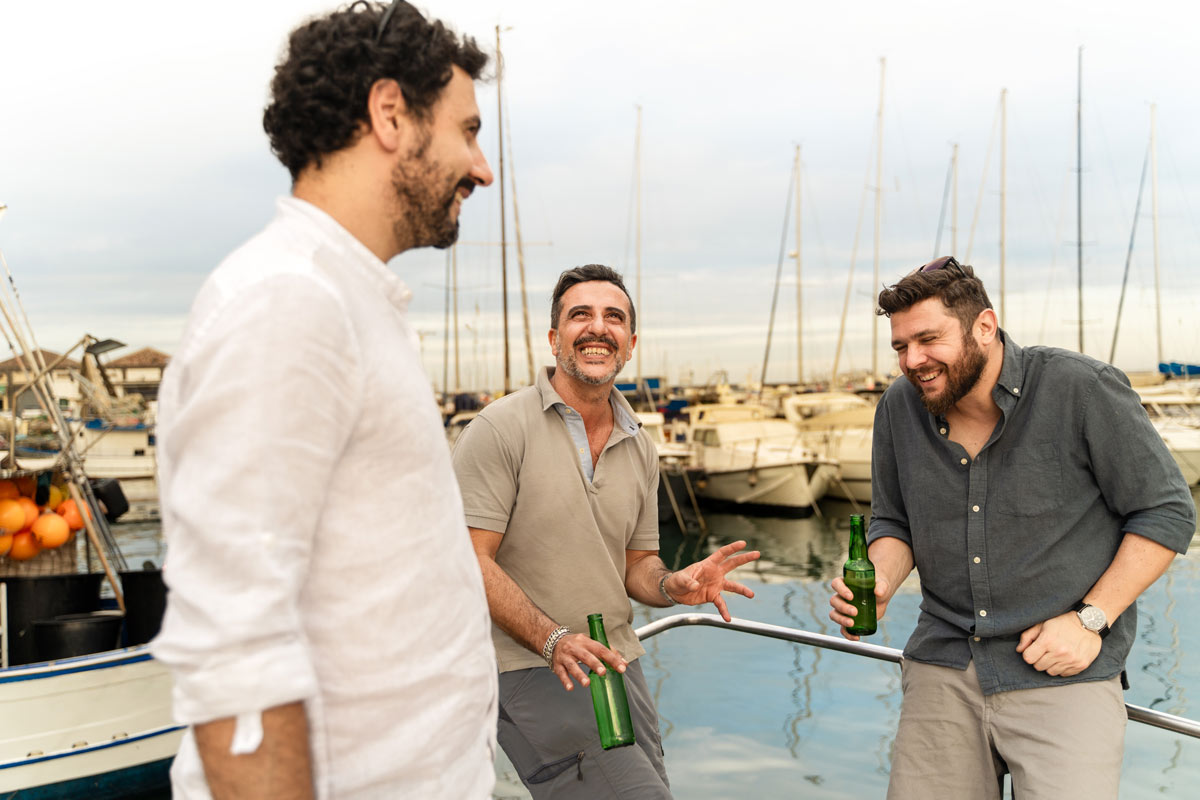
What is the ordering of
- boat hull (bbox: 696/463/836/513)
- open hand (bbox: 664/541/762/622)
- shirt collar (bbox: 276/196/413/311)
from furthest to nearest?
boat hull (bbox: 696/463/836/513), open hand (bbox: 664/541/762/622), shirt collar (bbox: 276/196/413/311)

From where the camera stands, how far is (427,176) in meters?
1.27

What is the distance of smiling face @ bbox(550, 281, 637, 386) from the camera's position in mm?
2895

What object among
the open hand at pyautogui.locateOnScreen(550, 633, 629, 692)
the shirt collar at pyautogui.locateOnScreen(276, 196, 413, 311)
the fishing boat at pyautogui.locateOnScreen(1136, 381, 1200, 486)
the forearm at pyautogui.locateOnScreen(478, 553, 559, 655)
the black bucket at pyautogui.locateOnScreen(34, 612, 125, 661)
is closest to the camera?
the shirt collar at pyautogui.locateOnScreen(276, 196, 413, 311)

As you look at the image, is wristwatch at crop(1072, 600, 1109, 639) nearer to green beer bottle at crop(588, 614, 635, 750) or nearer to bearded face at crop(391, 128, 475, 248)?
green beer bottle at crop(588, 614, 635, 750)

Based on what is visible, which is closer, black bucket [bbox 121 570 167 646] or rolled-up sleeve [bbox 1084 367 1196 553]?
rolled-up sleeve [bbox 1084 367 1196 553]

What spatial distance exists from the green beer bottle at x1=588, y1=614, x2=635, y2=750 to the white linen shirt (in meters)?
1.24

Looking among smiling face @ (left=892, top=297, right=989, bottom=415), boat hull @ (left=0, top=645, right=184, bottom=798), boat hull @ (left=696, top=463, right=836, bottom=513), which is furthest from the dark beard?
boat hull @ (left=696, top=463, right=836, bottom=513)

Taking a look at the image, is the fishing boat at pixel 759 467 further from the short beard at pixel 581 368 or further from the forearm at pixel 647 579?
the short beard at pixel 581 368

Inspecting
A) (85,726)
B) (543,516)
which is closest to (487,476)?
(543,516)

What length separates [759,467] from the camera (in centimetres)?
2567

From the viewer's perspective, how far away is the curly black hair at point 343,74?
1.24 m

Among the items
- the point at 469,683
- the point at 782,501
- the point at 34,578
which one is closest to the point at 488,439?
the point at 469,683

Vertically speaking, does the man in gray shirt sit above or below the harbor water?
above

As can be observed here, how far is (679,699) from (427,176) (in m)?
9.40
